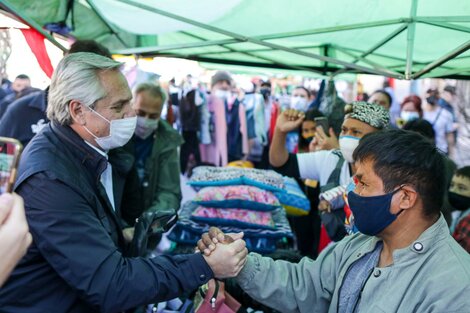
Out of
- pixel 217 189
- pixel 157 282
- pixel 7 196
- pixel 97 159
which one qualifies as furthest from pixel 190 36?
pixel 7 196

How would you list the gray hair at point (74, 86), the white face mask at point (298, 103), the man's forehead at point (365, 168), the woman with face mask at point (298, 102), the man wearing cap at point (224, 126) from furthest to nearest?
the white face mask at point (298, 103)
the man wearing cap at point (224, 126)
the woman with face mask at point (298, 102)
the gray hair at point (74, 86)
the man's forehead at point (365, 168)

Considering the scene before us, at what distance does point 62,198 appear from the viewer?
1.79 metres

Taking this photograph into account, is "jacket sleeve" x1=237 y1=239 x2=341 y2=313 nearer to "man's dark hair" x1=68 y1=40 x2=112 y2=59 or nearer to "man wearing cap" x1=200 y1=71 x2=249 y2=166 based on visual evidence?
"man's dark hair" x1=68 y1=40 x2=112 y2=59

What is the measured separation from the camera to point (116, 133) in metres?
2.20

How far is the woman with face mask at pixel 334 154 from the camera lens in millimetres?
3154

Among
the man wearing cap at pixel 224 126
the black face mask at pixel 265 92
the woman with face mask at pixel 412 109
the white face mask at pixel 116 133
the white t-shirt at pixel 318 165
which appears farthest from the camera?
the black face mask at pixel 265 92

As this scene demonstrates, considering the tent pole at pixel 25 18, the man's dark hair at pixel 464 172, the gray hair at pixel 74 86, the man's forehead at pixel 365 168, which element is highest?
the tent pole at pixel 25 18

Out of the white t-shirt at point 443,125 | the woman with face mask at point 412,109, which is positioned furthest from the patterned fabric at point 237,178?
the white t-shirt at point 443,125

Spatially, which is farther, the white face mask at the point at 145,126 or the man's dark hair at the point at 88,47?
the white face mask at the point at 145,126

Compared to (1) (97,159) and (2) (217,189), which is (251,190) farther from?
(1) (97,159)

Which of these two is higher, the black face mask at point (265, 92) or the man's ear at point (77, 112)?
the man's ear at point (77, 112)

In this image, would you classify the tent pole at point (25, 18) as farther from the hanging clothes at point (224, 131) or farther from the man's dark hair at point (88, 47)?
the hanging clothes at point (224, 131)

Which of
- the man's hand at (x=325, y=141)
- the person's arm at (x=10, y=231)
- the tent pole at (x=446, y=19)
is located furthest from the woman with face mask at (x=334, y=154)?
the person's arm at (x=10, y=231)

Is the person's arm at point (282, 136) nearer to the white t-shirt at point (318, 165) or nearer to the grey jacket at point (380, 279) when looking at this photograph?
the white t-shirt at point (318, 165)
